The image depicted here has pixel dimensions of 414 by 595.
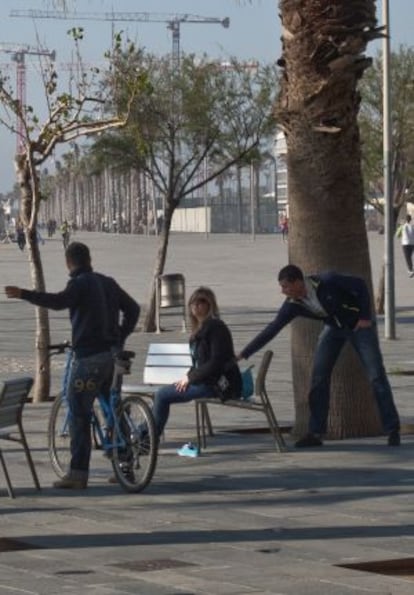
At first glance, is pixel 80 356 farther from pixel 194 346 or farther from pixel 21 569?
pixel 21 569

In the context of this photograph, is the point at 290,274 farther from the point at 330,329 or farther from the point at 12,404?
the point at 12,404

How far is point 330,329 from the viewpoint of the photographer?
1382 centimetres

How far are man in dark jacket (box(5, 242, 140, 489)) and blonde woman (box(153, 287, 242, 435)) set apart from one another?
1029mm

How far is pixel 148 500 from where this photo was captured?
11.4 meters

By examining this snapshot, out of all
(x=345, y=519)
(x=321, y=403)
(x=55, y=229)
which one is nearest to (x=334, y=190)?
(x=321, y=403)

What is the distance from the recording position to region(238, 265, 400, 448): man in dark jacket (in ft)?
44.6

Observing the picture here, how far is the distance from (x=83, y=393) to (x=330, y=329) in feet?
8.44

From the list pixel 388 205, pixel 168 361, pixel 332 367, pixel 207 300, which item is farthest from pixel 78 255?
pixel 388 205

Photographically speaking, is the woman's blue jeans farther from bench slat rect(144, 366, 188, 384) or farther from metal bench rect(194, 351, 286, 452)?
bench slat rect(144, 366, 188, 384)

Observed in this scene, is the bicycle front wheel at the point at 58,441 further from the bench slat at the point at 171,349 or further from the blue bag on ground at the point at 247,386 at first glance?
the bench slat at the point at 171,349

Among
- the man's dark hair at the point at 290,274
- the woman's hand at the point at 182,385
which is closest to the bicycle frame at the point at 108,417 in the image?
the woman's hand at the point at 182,385

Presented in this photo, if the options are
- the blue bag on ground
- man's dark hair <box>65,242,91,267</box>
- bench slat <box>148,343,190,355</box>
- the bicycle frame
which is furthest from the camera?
bench slat <box>148,343,190,355</box>

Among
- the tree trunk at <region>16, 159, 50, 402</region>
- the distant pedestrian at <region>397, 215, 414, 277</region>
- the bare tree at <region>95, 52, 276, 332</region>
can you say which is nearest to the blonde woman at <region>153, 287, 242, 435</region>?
the tree trunk at <region>16, 159, 50, 402</region>

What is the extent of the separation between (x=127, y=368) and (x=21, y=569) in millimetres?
3217
